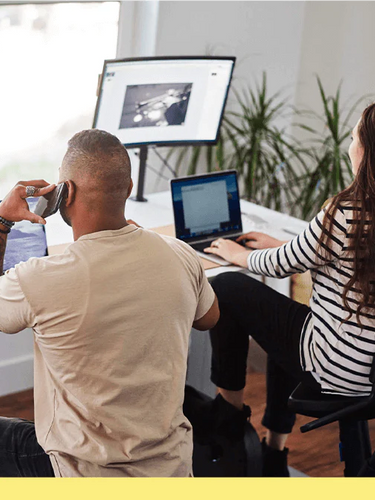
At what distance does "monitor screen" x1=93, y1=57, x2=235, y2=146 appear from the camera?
2508 millimetres

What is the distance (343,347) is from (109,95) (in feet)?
4.03

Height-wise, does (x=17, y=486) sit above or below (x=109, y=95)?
below

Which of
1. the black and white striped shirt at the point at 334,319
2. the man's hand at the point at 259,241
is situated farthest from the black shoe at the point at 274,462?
the man's hand at the point at 259,241

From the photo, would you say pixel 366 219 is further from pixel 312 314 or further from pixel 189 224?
pixel 189 224

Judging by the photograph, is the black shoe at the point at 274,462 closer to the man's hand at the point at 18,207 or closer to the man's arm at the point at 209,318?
the man's arm at the point at 209,318

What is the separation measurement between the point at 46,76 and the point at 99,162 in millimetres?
1725

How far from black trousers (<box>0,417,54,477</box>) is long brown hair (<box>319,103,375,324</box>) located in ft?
2.58

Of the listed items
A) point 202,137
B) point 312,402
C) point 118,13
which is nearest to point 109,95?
point 202,137

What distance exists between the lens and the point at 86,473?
1350 millimetres

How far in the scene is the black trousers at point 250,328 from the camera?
197cm

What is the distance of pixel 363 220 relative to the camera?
1.69 m

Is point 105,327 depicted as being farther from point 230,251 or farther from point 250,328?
point 230,251

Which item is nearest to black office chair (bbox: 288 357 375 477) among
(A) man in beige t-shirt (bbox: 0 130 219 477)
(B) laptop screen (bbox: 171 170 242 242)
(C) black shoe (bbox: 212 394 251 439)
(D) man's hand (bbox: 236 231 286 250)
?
(C) black shoe (bbox: 212 394 251 439)

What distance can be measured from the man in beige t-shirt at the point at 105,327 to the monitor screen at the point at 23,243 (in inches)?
22.5
